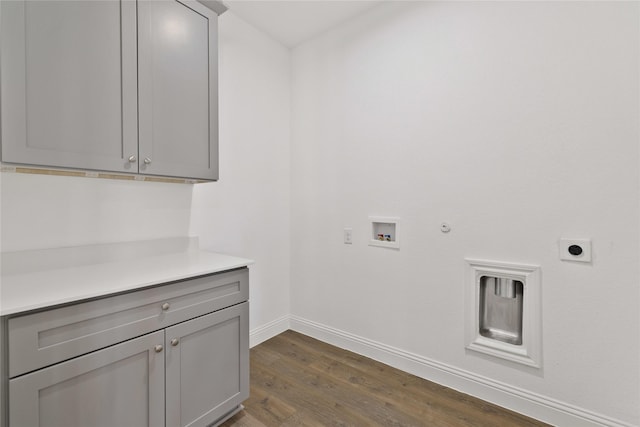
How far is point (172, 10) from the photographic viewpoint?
1543 millimetres

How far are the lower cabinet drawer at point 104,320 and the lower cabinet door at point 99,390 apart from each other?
0.04 meters

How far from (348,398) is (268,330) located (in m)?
1.01

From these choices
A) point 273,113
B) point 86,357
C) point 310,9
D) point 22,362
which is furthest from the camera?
point 273,113

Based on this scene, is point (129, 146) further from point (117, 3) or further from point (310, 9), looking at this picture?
point (310, 9)

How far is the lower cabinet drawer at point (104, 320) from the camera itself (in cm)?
94

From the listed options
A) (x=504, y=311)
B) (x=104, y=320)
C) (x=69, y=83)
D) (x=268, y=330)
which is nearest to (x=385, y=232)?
(x=504, y=311)

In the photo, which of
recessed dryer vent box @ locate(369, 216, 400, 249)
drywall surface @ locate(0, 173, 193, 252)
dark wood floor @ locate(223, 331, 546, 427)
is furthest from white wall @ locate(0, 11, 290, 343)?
recessed dryer vent box @ locate(369, 216, 400, 249)

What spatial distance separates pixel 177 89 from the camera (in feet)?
5.16

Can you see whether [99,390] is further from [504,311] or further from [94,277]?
[504,311]

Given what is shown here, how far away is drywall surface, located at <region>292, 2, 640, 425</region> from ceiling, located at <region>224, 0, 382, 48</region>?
10cm

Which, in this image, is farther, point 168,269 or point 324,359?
point 324,359

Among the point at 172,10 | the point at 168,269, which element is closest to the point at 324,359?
the point at 168,269

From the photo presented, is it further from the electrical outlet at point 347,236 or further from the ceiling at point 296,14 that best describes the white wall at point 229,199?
the electrical outlet at point 347,236

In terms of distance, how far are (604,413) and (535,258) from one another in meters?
0.80
